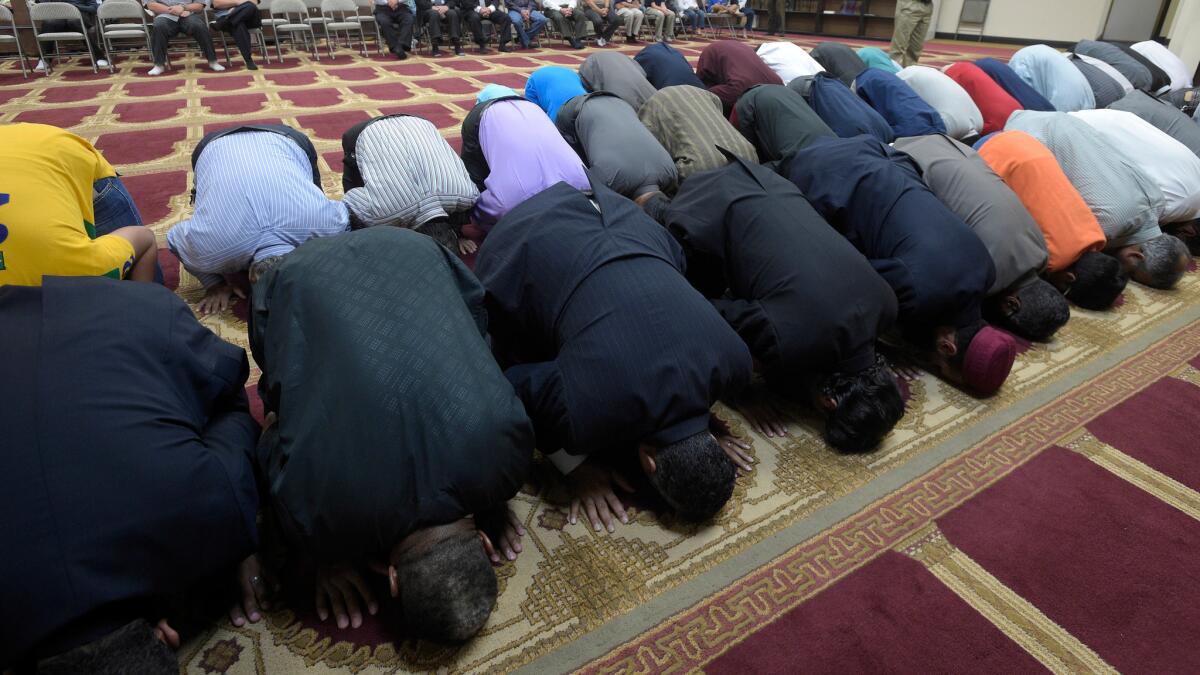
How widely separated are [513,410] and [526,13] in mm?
7684

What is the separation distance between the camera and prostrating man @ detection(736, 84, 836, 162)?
256cm

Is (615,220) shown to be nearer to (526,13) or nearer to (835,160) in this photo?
(835,160)

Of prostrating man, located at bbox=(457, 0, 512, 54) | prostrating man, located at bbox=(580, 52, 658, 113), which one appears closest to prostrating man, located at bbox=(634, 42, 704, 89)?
prostrating man, located at bbox=(580, 52, 658, 113)

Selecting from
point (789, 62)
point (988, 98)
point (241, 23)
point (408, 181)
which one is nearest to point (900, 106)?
point (988, 98)

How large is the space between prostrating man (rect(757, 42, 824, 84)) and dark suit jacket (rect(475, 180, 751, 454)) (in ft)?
8.81

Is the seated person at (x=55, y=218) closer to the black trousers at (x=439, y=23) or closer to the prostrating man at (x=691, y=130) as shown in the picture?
the prostrating man at (x=691, y=130)

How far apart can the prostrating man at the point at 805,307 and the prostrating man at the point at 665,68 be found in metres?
1.88

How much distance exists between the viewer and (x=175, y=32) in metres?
6.00

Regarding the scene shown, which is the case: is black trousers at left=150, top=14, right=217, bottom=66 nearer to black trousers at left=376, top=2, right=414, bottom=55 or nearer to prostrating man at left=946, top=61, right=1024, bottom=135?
black trousers at left=376, top=2, right=414, bottom=55

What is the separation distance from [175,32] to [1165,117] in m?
7.39

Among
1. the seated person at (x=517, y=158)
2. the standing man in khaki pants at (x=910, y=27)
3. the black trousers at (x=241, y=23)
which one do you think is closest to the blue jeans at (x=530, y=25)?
the black trousers at (x=241, y=23)

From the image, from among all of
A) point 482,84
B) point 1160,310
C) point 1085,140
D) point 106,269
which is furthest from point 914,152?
point 482,84

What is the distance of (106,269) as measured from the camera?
1613 millimetres

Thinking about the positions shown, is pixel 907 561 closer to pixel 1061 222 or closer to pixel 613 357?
pixel 613 357
